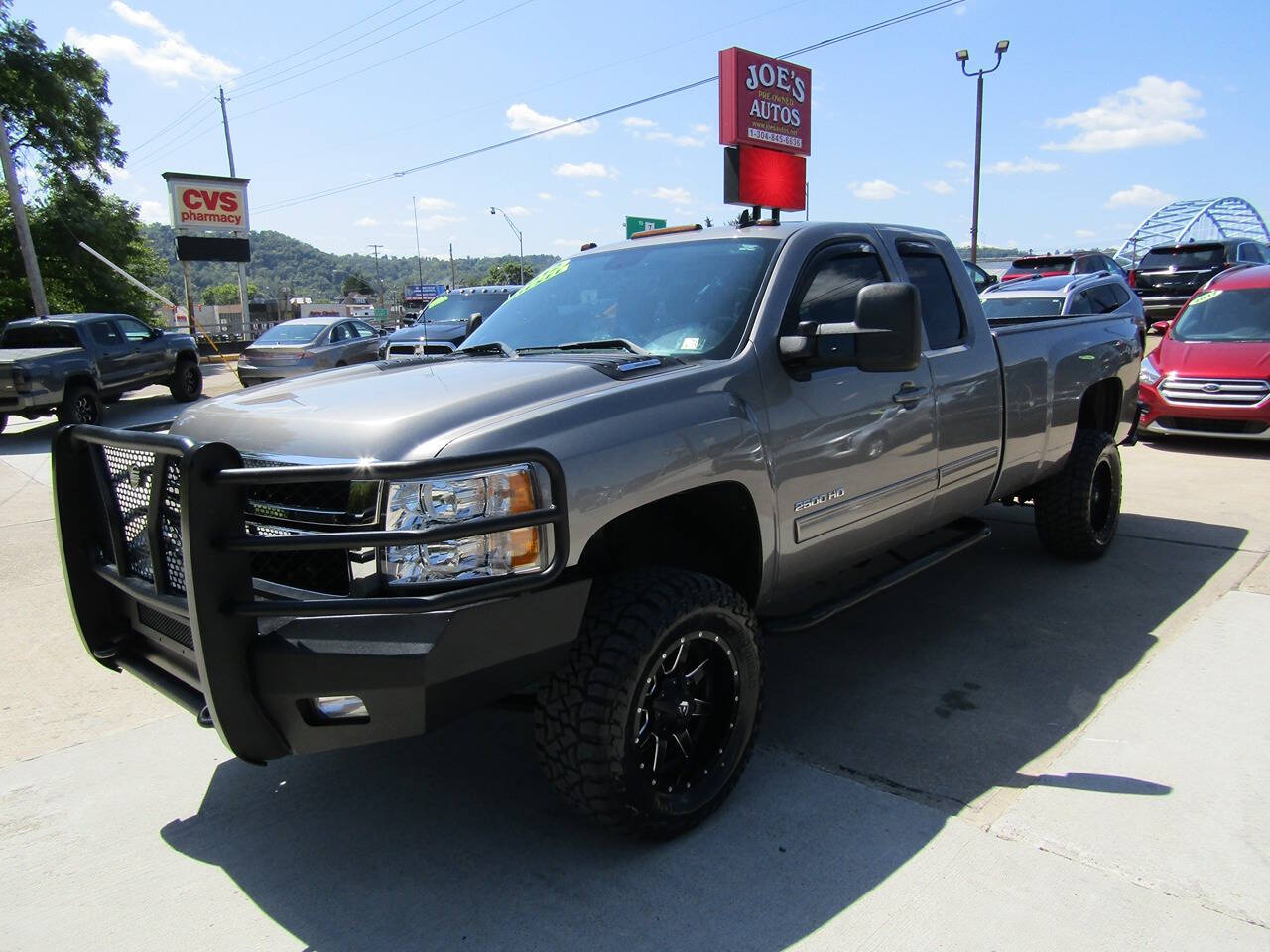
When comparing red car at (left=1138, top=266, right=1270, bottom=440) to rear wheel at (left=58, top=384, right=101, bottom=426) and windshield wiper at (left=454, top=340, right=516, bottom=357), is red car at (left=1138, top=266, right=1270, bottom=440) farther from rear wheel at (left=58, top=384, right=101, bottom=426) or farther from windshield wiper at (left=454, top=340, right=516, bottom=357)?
rear wheel at (left=58, top=384, right=101, bottom=426)

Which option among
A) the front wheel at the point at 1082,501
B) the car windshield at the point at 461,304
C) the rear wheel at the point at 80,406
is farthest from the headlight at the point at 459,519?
the car windshield at the point at 461,304

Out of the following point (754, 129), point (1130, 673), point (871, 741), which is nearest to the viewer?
point (871, 741)

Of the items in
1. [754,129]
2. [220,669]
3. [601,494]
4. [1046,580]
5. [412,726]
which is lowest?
[1046,580]

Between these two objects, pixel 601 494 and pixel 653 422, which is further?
pixel 653 422

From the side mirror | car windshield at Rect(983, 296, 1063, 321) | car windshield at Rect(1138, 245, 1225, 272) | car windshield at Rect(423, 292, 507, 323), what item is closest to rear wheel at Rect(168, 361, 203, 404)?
car windshield at Rect(423, 292, 507, 323)

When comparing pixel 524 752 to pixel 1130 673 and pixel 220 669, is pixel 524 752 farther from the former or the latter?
pixel 1130 673

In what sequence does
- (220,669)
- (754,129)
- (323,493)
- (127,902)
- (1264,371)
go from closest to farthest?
(220,669), (323,493), (127,902), (1264,371), (754,129)

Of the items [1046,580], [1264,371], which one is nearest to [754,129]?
[1264,371]

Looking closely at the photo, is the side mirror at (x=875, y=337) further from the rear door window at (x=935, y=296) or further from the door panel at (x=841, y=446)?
the rear door window at (x=935, y=296)

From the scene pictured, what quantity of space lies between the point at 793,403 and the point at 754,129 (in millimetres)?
25550

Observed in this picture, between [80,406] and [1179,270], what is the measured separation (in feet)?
66.7

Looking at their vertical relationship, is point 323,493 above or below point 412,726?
above

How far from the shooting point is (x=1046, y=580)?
5.27 metres

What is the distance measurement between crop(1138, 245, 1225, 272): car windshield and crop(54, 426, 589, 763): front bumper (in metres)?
20.9
